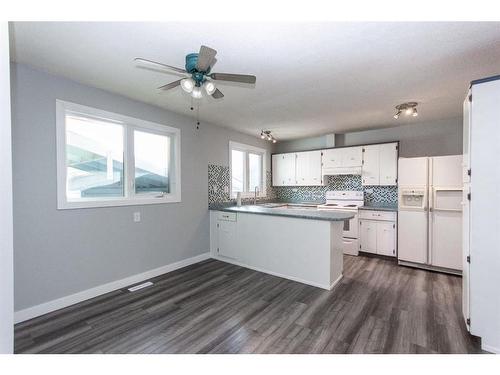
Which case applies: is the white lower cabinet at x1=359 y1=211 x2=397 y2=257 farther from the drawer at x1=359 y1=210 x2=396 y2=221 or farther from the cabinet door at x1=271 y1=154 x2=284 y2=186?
the cabinet door at x1=271 y1=154 x2=284 y2=186

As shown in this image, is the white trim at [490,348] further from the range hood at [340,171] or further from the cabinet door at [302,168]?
the cabinet door at [302,168]

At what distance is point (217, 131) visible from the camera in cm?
424

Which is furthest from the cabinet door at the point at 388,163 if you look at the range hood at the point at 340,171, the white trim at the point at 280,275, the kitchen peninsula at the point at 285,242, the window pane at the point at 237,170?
the window pane at the point at 237,170

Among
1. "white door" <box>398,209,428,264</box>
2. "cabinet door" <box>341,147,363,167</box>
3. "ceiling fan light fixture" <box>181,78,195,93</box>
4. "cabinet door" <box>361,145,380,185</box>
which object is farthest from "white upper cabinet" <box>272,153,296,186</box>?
"ceiling fan light fixture" <box>181,78,195,93</box>

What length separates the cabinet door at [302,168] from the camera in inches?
206

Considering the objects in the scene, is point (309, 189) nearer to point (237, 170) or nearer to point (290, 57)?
point (237, 170)

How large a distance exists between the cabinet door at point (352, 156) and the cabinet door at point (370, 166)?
90 mm

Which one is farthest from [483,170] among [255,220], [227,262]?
[227,262]

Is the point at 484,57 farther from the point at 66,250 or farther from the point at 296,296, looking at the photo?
the point at 66,250

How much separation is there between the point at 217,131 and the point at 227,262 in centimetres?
240

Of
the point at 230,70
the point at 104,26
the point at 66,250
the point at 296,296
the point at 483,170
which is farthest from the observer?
the point at 296,296

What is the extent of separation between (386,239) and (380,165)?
4.56 ft

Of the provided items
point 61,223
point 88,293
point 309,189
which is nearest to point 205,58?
point 61,223

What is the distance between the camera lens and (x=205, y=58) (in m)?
1.57
